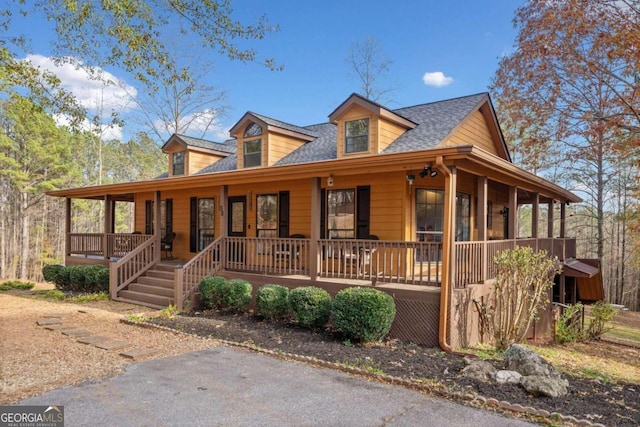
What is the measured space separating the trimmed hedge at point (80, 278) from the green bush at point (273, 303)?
5845 millimetres

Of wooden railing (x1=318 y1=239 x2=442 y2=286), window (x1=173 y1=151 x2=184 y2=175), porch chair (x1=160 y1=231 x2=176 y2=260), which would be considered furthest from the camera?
window (x1=173 y1=151 x2=184 y2=175)

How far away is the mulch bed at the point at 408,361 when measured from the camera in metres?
4.23

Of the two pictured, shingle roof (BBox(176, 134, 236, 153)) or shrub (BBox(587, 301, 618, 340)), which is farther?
shingle roof (BBox(176, 134, 236, 153))

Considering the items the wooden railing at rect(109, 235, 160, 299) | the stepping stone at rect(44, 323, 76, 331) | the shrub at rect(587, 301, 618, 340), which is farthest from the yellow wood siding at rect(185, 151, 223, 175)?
the shrub at rect(587, 301, 618, 340)

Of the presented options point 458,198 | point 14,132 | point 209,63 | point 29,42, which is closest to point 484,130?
point 458,198

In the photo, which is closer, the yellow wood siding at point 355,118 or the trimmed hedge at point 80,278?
the yellow wood siding at point 355,118

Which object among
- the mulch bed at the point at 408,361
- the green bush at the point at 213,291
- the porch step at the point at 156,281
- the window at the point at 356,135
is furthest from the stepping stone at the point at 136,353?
the window at the point at 356,135

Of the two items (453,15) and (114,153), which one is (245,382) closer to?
(453,15)

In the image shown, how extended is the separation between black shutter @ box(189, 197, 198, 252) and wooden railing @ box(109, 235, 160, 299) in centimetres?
167

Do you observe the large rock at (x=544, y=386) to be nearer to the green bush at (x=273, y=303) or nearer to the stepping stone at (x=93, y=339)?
the green bush at (x=273, y=303)

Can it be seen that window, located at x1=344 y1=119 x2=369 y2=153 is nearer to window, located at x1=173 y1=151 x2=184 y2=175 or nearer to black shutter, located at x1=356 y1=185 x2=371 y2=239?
black shutter, located at x1=356 y1=185 x2=371 y2=239

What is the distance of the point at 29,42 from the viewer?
763 cm

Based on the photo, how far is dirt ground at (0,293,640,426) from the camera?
4.41 meters

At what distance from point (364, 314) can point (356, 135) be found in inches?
220
